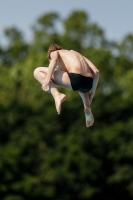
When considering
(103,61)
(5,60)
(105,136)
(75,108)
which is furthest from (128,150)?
(5,60)

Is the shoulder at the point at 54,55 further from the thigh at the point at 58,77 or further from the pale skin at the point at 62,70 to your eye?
the thigh at the point at 58,77

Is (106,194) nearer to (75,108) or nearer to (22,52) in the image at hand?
(75,108)

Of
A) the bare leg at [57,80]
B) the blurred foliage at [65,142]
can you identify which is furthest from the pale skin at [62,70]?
the blurred foliage at [65,142]

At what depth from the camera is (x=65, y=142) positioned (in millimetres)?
44781

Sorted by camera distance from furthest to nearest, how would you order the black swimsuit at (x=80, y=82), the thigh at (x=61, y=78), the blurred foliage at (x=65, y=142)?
the blurred foliage at (x=65, y=142) < the thigh at (x=61, y=78) < the black swimsuit at (x=80, y=82)

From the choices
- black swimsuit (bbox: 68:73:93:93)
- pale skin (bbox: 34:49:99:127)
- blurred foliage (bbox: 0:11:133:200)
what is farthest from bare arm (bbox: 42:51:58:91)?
blurred foliage (bbox: 0:11:133:200)

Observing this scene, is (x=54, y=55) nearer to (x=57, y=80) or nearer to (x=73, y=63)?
(x=73, y=63)

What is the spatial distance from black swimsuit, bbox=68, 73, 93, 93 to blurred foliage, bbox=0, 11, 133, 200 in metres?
29.3

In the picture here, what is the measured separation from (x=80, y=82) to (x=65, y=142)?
31948 millimetres

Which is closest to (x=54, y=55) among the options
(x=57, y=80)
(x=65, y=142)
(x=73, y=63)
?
(x=73, y=63)

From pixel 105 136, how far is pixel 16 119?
201 inches

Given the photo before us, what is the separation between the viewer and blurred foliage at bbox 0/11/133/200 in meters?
43.1

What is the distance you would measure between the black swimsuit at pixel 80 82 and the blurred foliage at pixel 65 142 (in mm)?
29273

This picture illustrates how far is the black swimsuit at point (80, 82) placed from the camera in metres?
12.9
